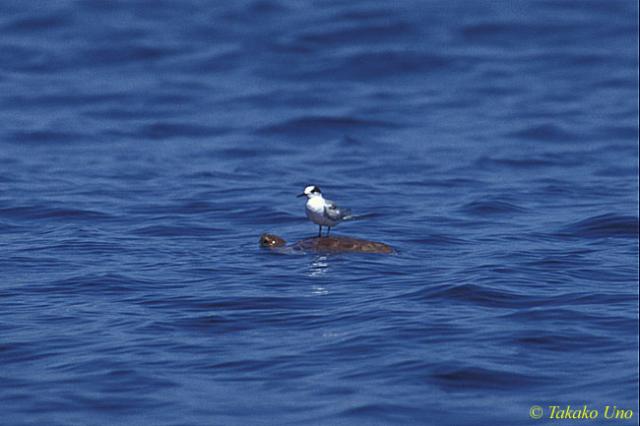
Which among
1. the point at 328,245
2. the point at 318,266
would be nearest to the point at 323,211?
the point at 328,245

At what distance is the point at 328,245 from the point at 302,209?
4.43 metres

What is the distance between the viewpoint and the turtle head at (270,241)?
16.4 metres

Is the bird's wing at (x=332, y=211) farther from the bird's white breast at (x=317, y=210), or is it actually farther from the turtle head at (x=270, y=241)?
the turtle head at (x=270, y=241)

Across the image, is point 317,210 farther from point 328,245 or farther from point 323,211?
point 328,245

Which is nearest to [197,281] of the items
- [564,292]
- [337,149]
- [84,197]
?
[564,292]

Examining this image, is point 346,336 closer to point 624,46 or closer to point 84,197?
point 84,197

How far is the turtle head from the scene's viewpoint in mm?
16406

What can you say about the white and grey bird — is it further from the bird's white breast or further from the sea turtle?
the sea turtle

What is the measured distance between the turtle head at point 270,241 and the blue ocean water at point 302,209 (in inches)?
9.1

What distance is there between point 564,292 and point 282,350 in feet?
13.1

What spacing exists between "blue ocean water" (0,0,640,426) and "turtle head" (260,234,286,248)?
232 mm

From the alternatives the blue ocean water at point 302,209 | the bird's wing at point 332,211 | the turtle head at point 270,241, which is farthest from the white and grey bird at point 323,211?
the blue ocean water at point 302,209

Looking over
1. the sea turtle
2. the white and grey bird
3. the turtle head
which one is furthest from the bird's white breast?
the turtle head

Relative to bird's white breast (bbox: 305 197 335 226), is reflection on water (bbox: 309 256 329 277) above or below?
below
